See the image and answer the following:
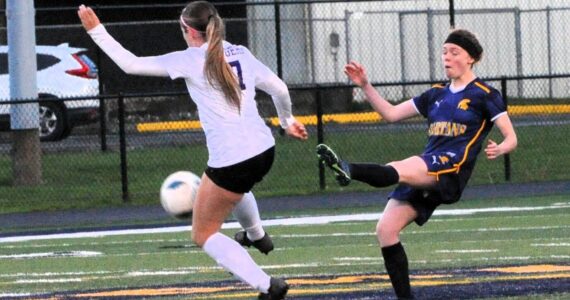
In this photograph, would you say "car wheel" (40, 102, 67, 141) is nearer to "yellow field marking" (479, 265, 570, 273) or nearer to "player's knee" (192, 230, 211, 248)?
"yellow field marking" (479, 265, 570, 273)

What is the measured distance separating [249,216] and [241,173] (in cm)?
123

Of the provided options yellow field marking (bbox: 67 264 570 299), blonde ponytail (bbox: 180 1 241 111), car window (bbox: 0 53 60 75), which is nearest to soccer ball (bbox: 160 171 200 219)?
blonde ponytail (bbox: 180 1 241 111)

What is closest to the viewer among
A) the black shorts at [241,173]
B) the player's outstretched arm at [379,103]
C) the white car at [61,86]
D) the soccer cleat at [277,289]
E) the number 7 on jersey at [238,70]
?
the soccer cleat at [277,289]

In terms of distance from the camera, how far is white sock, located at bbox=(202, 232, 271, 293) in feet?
29.1

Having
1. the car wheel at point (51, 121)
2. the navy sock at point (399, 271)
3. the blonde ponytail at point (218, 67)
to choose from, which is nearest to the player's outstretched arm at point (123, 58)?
the blonde ponytail at point (218, 67)

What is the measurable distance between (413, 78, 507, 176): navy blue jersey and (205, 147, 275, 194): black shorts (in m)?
0.99

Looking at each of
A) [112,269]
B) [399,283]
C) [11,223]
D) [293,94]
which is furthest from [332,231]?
[293,94]

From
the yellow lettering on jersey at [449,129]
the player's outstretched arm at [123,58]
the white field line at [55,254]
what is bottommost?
→ the white field line at [55,254]

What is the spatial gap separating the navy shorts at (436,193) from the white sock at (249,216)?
3.45 feet

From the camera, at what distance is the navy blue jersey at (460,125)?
9320mm

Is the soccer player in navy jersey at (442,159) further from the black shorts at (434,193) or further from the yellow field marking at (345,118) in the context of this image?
the yellow field marking at (345,118)

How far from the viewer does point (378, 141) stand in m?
23.9

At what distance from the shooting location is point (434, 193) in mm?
9289

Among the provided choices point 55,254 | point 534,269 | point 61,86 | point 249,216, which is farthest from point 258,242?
point 61,86
